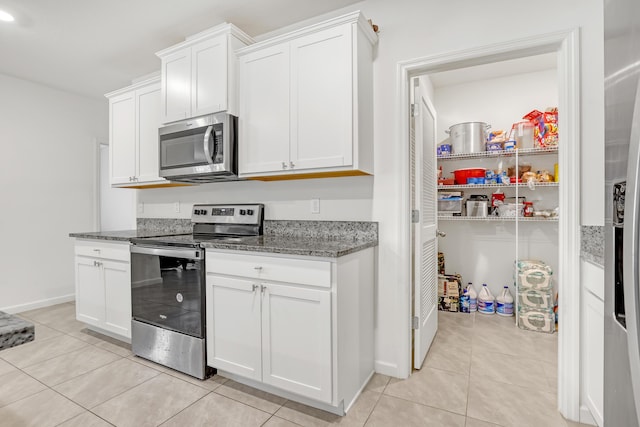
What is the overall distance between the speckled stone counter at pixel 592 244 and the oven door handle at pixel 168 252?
6.89 feet

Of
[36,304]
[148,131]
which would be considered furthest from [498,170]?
[36,304]

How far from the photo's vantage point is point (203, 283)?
204 cm

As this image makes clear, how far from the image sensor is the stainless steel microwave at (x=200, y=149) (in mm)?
2279

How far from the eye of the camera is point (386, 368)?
7.06 ft

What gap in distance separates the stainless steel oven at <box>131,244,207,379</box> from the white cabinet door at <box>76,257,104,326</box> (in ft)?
1.64

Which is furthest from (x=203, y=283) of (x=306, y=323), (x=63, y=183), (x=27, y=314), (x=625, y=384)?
(x=63, y=183)

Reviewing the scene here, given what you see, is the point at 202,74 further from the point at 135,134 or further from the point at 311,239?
the point at 311,239

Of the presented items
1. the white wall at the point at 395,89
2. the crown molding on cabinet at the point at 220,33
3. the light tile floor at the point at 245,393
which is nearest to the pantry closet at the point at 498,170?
the light tile floor at the point at 245,393

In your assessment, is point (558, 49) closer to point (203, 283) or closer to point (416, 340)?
point (416, 340)

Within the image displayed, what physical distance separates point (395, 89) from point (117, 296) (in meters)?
2.62

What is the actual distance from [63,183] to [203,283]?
3.20m

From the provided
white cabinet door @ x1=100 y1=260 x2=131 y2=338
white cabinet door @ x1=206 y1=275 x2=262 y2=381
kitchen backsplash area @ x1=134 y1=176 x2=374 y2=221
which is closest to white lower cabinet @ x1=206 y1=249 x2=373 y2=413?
white cabinet door @ x1=206 y1=275 x2=262 y2=381

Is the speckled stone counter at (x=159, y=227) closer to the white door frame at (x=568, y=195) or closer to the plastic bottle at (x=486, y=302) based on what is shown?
the white door frame at (x=568, y=195)

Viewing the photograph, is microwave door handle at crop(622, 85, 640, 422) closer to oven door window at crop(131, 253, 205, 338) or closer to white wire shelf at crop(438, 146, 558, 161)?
oven door window at crop(131, 253, 205, 338)
